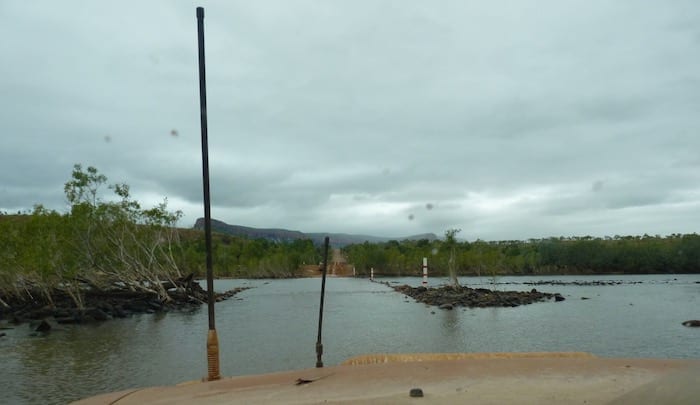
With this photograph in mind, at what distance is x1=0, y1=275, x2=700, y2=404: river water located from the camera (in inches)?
614

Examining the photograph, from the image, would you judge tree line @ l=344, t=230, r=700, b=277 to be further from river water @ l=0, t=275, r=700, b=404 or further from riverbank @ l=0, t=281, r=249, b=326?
river water @ l=0, t=275, r=700, b=404

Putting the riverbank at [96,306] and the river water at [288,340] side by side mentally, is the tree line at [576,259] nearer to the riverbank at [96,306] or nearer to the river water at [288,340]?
the riverbank at [96,306]

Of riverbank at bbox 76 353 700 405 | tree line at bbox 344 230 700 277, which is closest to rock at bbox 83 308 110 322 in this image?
riverbank at bbox 76 353 700 405

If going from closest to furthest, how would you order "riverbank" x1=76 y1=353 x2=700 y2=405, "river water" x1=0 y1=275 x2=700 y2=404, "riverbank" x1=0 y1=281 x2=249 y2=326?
"riverbank" x1=76 y1=353 x2=700 y2=405
"river water" x1=0 y1=275 x2=700 y2=404
"riverbank" x1=0 y1=281 x2=249 y2=326

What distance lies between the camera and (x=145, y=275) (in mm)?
42281

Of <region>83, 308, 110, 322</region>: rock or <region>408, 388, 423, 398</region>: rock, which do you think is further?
<region>83, 308, 110, 322</region>: rock

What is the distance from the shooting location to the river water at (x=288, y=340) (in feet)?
51.2

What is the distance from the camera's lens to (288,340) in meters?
22.2

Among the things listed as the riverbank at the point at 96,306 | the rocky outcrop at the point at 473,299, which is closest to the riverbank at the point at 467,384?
the riverbank at the point at 96,306

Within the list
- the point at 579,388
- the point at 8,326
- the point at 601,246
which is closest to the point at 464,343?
the point at 579,388

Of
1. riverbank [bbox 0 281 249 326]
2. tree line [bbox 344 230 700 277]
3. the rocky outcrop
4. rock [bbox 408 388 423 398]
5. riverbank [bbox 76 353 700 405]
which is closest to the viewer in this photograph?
riverbank [bbox 76 353 700 405]

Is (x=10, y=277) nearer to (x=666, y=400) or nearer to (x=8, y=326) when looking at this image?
(x=8, y=326)

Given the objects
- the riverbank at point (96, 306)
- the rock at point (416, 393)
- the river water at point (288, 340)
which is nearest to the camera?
the rock at point (416, 393)

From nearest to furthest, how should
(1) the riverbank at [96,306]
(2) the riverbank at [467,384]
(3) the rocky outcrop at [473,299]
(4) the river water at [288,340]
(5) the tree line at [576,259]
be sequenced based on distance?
(2) the riverbank at [467,384]
(4) the river water at [288,340]
(1) the riverbank at [96,306]
(3) the rocky outcrop at [473,299]
(5) the tree line at [576,259]
